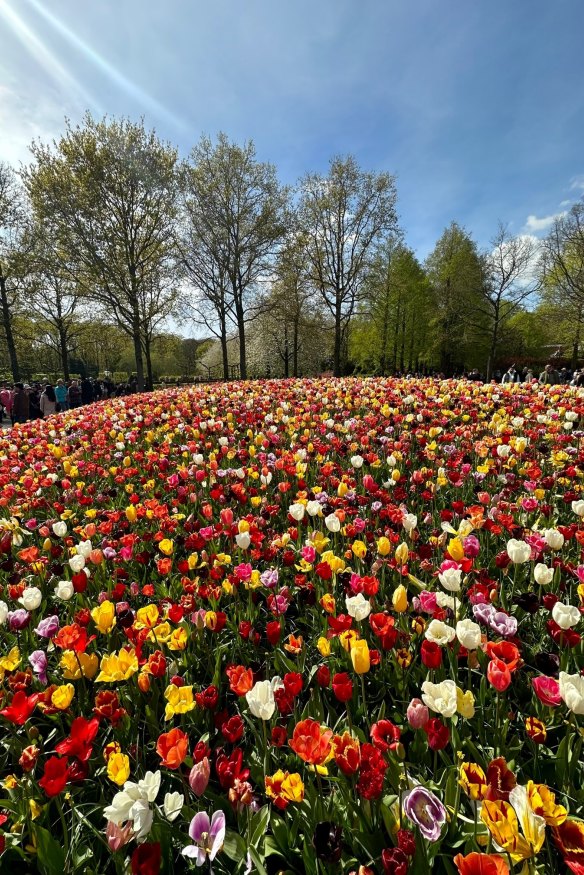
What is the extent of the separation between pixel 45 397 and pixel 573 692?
56.5ft

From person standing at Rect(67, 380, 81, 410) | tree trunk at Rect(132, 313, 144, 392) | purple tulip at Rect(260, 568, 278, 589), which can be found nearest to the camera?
purple tulip at Rect(260, 568, 278, 589)

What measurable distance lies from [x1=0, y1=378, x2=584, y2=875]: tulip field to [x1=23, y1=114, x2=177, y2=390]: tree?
17.3 m

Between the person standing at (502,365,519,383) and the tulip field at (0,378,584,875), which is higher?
the person standing at (502,365,519,383)

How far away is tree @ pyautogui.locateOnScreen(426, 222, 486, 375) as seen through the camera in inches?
1188

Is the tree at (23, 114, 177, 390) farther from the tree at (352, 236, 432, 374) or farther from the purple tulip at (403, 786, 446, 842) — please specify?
the purple tulip at (403, 786, 446, 842)

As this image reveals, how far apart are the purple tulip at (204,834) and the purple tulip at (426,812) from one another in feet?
1.42

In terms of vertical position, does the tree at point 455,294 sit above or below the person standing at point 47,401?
above

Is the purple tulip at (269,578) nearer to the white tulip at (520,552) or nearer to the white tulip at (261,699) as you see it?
the white tulip at (261,699)

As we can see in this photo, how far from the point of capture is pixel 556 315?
25.9m

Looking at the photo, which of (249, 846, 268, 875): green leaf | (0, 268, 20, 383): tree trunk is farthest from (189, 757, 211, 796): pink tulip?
(0, 268, 20, 383): tree trunk

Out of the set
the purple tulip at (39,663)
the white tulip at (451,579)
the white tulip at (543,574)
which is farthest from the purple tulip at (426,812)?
the purple tulip at (39,663)

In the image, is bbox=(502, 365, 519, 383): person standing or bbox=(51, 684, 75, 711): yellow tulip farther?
bbox=(502, 365, 519, 383): person standing

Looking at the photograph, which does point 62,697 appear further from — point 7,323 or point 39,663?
point 7,323

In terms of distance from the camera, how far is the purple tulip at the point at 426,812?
99 centimetres
